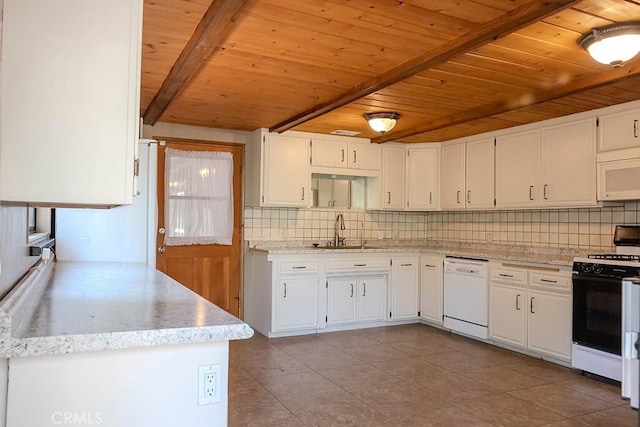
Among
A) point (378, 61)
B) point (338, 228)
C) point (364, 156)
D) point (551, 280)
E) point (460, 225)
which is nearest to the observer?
point (378, 61)

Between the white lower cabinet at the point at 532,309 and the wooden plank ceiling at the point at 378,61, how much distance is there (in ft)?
4.81

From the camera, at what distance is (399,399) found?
3.15 metres

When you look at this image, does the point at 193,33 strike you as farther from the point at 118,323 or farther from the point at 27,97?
the point at 118,323

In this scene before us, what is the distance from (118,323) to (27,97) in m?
0.69

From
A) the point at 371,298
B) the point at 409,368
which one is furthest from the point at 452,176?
the point at 409,368

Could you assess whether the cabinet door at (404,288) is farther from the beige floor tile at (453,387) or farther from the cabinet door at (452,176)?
the beige floor tile at (453,387)

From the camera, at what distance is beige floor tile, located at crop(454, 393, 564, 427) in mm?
2807

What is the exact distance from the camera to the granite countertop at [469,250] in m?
4.26

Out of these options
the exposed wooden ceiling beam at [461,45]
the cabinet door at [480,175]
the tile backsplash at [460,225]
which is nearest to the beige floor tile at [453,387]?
the tile backsplash at [460,225]

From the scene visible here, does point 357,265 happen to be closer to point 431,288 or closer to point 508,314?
point 431,288

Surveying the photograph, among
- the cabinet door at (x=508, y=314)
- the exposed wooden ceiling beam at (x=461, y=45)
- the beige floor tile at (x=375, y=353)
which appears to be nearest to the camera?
the exposed wooden ceiling beam at (x=461, y=45)

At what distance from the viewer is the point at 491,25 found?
237cm

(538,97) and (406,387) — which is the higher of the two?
(538,97)

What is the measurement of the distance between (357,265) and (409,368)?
4.99 ft
